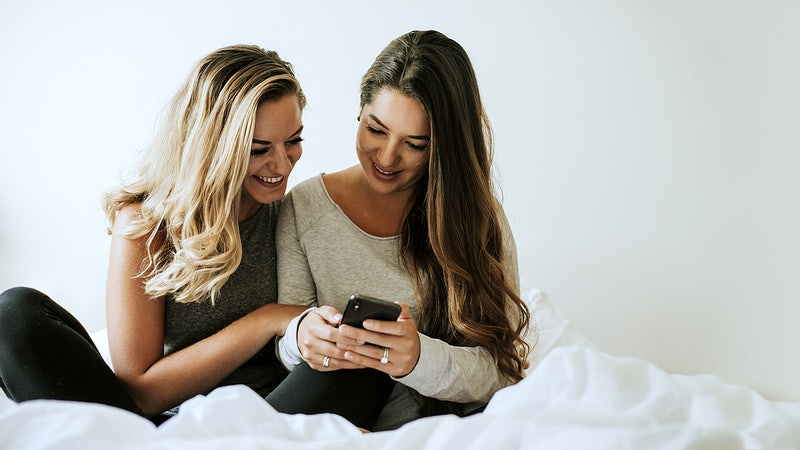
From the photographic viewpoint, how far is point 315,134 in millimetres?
2652

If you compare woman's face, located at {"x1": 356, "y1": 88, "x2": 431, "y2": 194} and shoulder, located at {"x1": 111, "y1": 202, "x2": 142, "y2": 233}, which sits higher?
woman's face, located at {"x1": 356, "y1": 88, "x2": 431, "y2": 194}

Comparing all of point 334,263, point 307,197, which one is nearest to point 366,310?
point 334,263

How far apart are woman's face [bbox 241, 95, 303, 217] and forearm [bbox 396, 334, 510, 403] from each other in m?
0.41

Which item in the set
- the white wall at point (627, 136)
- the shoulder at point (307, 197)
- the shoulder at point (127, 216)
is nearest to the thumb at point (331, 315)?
the shoulder at point (307, 197)

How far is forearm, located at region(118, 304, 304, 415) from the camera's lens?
1.58 m

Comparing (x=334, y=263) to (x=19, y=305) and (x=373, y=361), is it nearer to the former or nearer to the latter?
(x=373, y=361)

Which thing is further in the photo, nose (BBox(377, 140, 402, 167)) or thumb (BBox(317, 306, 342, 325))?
nose (BBox(377, 140, 402, 167))

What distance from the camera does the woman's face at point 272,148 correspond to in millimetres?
1577

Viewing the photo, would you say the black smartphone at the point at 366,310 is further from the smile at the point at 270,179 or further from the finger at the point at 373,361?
the smile at the point at 270,179

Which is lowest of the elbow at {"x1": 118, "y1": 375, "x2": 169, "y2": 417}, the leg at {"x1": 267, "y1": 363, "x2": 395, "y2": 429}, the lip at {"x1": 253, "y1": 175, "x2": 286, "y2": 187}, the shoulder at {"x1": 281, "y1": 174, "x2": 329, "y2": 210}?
the elbow at {"x1": 118, "y1": 375, "x2": 169, "y2": 417}

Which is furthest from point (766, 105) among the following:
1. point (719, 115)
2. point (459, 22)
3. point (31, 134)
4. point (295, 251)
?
point (31, 134)

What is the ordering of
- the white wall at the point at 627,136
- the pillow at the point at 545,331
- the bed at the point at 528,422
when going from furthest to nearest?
the white wall at the point at 627,136 < the pillow at the point at 545,331 < the bed at the point at 528,422

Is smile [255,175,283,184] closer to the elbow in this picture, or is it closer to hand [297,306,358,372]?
hand [297,306,358,372]

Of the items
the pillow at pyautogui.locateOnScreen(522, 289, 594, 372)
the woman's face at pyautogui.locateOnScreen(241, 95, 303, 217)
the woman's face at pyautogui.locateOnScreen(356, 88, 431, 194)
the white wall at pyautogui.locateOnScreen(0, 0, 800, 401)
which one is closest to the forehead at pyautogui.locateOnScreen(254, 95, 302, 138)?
the woman's face at pyautogui.locateOnScreen(241, 95, 303, 217)
